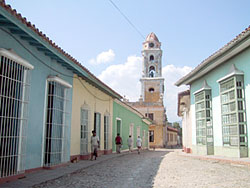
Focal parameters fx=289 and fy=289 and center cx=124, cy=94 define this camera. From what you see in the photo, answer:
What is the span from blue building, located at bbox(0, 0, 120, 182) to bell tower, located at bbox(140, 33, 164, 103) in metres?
30.4

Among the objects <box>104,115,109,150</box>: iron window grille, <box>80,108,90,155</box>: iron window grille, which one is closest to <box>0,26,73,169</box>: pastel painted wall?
<box>80,108,90,155</box>: iron window grille

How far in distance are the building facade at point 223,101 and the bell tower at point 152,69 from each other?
2613 centimetres

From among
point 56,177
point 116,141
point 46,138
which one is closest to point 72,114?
point 46,138

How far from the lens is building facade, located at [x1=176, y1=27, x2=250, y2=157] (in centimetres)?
916

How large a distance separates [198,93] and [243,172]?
19.3 feet

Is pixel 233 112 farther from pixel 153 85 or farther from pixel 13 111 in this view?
pixel 153 85

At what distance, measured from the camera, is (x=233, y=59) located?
32.2 feet

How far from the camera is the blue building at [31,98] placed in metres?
6.07

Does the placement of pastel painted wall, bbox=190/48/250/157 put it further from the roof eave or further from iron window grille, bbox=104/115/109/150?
iron window grille, bbox=104/115/109/150

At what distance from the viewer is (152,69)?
4078 cm

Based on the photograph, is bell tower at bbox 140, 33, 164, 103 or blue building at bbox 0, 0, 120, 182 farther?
bell tower at bbox 140, 33, 164, 103

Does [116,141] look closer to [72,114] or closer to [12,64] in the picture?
[72,114]

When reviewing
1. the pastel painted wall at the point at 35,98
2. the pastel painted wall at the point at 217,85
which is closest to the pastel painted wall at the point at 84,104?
the pastel painted wall at the point at 35,98

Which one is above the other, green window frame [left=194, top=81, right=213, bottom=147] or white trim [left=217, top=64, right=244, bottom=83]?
white trim [left=217, top=64, right=244, bottom=83]
